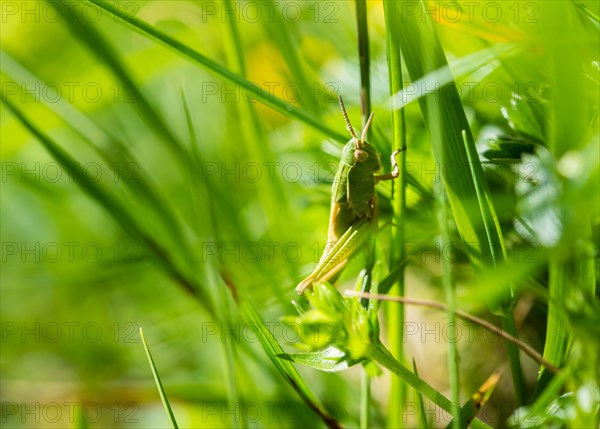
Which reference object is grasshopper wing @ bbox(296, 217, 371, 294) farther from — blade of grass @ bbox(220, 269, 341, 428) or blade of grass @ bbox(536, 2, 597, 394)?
blade of grass @ bbox(536, 2, 597, 394)

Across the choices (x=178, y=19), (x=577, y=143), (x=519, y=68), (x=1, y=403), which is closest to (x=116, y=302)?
(x=1, y=403)

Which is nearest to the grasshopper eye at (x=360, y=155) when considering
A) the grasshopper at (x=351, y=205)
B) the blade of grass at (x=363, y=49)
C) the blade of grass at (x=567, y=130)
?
the grasshopper at (x=351, y=205)

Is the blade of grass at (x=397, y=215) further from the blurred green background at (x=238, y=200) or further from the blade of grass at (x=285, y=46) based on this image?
the blade of grass at (x=285, y=46)

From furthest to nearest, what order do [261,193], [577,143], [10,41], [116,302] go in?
1. [10,41]
2. [116,302]
3. [261,193]
4. [577,143]

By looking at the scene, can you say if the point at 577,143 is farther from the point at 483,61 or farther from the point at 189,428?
the point at 189,428

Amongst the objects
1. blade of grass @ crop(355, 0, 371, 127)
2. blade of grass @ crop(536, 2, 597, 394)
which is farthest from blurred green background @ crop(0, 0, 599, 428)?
blade of grass @ crop(355, 0, 371, 127)

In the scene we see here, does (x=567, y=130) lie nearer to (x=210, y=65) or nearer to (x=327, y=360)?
(x=327, y=360)

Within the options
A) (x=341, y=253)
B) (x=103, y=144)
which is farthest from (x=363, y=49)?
(x=103, y=144)
